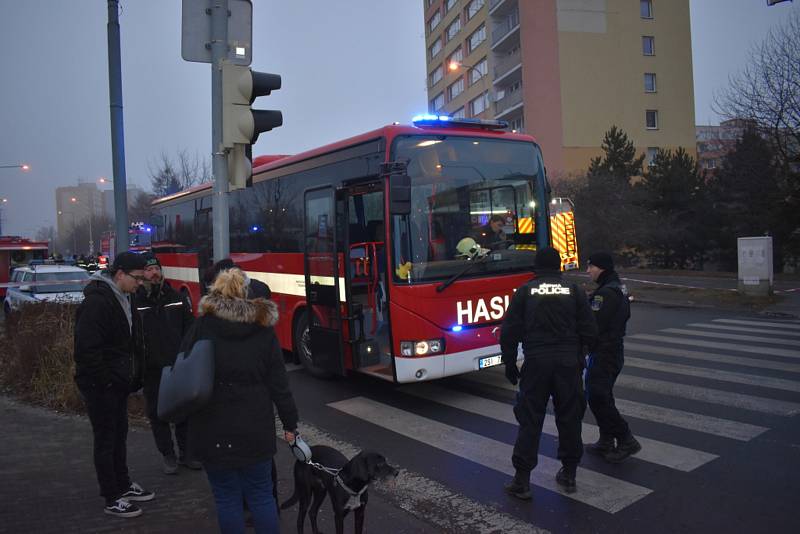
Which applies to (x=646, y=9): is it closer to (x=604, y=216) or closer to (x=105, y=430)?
(x=604, y=216)

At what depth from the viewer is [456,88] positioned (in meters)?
60.4

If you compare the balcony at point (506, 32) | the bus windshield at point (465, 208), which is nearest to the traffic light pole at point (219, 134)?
the bus windshield at point (465, 208)

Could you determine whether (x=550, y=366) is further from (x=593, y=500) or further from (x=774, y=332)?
(x=774, y=332)

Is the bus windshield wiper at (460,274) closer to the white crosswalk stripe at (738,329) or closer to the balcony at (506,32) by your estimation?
the white crosswalk stripe at (738,329)

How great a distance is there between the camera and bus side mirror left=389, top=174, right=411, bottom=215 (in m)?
6.52

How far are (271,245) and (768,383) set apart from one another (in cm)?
748

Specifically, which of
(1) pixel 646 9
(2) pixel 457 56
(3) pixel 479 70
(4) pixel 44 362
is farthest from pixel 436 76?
(4) pixel 44 362

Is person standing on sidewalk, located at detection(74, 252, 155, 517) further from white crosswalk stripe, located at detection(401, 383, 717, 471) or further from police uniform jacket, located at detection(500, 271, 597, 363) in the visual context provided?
white crosswalk stripe, located at detection(401, 383, 717, 471)

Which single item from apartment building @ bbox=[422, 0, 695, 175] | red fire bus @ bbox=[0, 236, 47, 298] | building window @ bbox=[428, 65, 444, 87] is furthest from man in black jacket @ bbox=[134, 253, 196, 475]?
building window @ bbox=[428, 65, 444, 87]

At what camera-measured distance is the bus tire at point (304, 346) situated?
29.2 ft

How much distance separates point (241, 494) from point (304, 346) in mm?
5884

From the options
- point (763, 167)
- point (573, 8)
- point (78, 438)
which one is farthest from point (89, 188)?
point (78, 438)

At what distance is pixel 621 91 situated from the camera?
45906mm

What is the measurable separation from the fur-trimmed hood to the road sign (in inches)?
122
